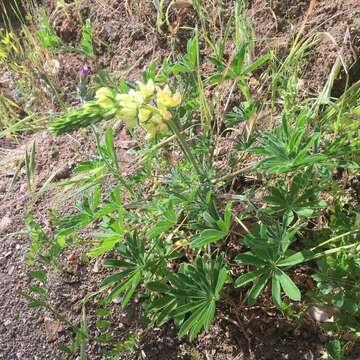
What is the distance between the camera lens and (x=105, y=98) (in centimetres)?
107

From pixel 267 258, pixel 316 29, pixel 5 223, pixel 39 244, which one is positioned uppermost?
pixel 316 29

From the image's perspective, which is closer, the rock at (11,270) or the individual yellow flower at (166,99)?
the individual yellow flower at (166,99)

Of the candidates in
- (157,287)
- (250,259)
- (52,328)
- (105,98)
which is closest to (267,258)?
(250,259)

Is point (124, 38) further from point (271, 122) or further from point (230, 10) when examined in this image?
point (271, 122)

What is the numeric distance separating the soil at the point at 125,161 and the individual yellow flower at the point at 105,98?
51 cm

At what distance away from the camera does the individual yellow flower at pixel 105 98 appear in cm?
107

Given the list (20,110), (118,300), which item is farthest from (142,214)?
(20,110)

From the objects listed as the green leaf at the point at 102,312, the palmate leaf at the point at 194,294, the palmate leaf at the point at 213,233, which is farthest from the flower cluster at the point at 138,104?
the green leaf at the point at 102,312

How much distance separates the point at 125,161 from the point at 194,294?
0.50 metres

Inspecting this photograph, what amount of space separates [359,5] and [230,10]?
19.5 inches

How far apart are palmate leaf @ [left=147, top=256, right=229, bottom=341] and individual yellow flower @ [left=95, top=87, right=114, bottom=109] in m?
0.46

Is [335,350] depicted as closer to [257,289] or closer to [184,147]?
[257,289]

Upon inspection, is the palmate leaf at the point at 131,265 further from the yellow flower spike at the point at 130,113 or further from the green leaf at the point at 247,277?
the yellow flower spike at the point at 130,113

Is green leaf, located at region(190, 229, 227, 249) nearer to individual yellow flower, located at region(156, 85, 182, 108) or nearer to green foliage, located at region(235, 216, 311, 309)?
green foliage, located at region(235, 216, 311, 309)
